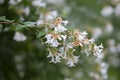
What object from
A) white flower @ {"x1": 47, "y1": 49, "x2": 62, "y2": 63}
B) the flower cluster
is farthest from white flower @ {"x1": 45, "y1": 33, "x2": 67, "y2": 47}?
white flower @ {"x1": 47, "y1": 49, "x2": 62, "y2": 63}

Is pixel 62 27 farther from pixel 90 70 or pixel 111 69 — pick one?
pixel 111 69

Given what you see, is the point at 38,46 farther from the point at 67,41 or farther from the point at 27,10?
the point at 67,41

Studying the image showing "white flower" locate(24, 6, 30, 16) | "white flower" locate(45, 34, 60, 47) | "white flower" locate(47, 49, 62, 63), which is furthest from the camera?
"white flower" locate(24, 6, 30, 16)

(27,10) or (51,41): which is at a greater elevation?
(27,10)

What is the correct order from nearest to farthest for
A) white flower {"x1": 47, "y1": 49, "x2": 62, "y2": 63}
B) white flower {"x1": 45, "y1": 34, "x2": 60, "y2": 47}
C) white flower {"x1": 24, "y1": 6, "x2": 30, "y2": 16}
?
white flower {"x1": 45, "y1": 34, "x2": 60, "y2": 47} < white flower {"x1": 47, "y1": 49, "x2": 62, "y2": 63} < white flower {"x1": 24, "y1": 6, "x2": 30, "y2": 16}

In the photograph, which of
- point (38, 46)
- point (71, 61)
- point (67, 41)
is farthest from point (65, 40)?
point (38, 46)

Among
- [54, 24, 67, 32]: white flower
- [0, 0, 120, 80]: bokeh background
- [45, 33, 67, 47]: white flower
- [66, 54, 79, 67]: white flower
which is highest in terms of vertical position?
[0, 0, 120, 80]: bokeh background

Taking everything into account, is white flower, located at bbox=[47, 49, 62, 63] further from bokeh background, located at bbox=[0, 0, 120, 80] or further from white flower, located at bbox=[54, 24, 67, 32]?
bokeh background, located at bbox=[0, 0, 120, 80]

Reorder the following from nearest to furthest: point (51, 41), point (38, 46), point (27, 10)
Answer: point (51, 41), point (27, 10), point (38, 46)

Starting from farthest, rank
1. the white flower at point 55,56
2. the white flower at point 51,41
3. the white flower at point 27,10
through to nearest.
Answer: the white flower at point 27,10
the white flower at point 55,56
the white flower at point 51,41

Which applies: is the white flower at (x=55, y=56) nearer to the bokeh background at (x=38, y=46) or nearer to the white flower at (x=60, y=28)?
the white flower at (x=60, y=28)

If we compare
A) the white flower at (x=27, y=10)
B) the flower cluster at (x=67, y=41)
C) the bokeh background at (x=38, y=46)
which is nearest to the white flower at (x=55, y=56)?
the flower cluster at (x=67, y=41)
